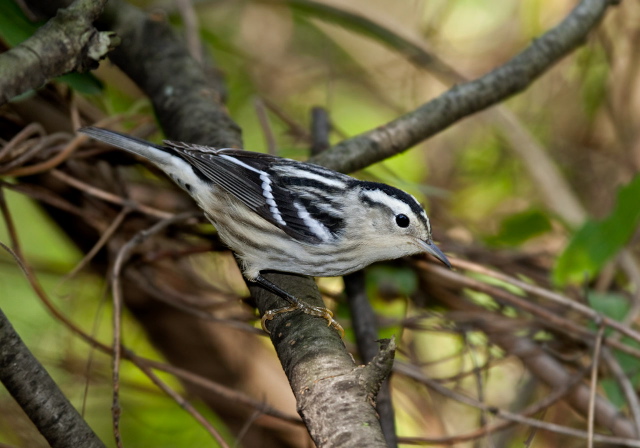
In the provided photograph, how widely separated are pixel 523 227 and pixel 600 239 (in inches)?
20.3

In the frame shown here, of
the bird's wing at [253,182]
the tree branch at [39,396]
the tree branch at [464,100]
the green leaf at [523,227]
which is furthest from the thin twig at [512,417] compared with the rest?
the tree branch at [39,396]

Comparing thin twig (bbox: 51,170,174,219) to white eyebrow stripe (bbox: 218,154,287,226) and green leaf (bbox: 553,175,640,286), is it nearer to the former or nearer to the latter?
white eyebrow stripe (bbox: 218,154,287,226)

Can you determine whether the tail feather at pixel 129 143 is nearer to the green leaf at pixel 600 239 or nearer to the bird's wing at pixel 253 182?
the bird's wing at pixel 253 182

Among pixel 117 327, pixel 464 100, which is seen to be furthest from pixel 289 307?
pixel 464 100

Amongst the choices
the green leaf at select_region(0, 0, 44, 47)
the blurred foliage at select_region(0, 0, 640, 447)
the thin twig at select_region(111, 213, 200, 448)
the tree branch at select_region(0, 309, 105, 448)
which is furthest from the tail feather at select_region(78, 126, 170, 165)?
the tree branch at select_region(0, 309, 105, 448)

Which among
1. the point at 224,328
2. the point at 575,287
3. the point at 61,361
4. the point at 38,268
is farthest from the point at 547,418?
the point at 38,268

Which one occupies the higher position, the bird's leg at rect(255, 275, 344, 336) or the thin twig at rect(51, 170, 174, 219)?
the thin twig at rect(51, 170, 174, 219)

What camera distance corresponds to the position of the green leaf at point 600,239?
3.48 meters

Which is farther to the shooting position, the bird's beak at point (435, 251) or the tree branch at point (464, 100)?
the tree branch at point (464, 100)

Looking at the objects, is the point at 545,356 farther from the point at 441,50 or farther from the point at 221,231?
the point at 441,50

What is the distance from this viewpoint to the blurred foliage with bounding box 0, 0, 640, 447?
403 cm

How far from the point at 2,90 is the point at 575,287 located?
3.60 meters

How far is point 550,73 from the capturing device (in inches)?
232

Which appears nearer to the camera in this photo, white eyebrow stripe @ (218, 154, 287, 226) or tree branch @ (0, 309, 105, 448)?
tree branch @ (0, 309, 105, 448)
